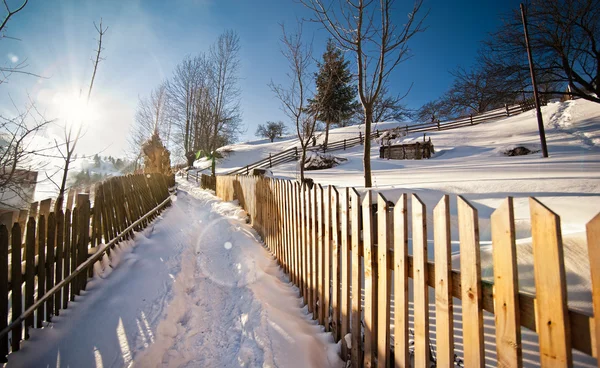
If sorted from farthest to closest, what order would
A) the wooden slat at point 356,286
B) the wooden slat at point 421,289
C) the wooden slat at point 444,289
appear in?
1. the wooden slat at point 356,286
2. the wooden slat at point 421,289
3. the wooden slat at point 444,289

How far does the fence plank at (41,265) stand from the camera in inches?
91.3

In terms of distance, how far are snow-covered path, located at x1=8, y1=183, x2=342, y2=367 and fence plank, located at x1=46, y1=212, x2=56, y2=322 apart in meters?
0.13

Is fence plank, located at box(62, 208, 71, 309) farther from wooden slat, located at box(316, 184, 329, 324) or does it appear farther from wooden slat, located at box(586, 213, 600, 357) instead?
wooden slat, located at box(586, 213, 600, 357)

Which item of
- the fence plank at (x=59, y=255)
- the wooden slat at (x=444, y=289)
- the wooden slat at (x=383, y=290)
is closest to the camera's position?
the wooden slat at (x=444, y=289)

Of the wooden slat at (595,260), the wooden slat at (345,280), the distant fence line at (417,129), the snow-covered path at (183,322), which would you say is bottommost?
the snow-covered path at (183,322)

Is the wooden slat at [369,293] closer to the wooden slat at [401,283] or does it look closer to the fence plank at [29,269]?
the wooden slat at [401,283]

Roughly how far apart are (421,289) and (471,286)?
1.01 feet

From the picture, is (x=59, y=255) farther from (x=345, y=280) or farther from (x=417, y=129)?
(x=417, y=129)

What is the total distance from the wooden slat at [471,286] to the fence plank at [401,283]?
362 millimetres

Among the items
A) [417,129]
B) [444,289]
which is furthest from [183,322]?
[417,129]

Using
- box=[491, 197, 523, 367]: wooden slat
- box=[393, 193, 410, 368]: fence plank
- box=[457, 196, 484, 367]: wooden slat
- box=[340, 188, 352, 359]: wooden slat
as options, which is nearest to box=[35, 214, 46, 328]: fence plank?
box=[340, 188, 352, 359]: wooden slat

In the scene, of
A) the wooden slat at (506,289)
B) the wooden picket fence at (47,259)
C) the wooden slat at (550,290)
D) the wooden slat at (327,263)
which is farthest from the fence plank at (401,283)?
the wooden picket fence at (47,259)

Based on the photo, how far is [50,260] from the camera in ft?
8.17

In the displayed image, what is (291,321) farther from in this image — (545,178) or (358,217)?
(545,178)
